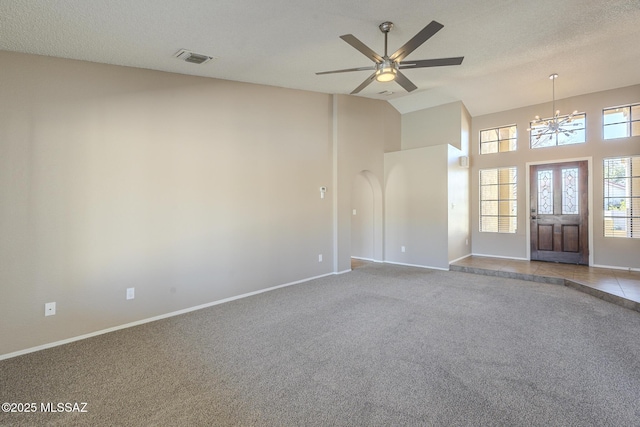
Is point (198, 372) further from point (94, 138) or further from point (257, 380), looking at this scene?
point (94, 138)

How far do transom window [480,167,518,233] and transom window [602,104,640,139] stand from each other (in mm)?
1672

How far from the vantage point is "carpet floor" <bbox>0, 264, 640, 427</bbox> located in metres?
1.93

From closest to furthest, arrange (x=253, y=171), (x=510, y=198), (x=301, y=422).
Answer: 1. (x=301, y=422)
2. (x=253, y=171)
3. (x=510, y=198)

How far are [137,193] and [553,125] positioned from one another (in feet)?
22.6

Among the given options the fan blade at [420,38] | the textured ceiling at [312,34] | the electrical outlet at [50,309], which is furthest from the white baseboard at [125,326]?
the fan blade at [420,38]

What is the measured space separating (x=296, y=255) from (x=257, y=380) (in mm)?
2900

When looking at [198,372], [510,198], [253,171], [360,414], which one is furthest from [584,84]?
[198,372]

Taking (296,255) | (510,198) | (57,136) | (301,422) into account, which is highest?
(57,136)

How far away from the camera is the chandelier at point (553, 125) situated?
5.41 meters

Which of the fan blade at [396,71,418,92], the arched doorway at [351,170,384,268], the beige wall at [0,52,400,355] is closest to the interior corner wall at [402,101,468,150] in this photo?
the arched doorway at [351,170,384,268]

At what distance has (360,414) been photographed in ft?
6.31

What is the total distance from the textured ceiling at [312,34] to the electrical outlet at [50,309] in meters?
2.42

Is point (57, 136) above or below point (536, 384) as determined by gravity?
above

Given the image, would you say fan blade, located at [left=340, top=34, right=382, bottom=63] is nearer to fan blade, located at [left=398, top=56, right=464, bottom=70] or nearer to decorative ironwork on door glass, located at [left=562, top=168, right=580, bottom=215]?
fan blade, located at [left=398, top=56, right=464, bottom=70]
